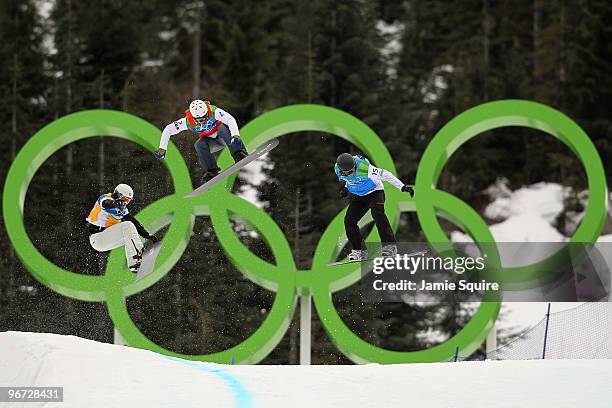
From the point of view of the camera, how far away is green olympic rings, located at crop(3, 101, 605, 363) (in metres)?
15.6

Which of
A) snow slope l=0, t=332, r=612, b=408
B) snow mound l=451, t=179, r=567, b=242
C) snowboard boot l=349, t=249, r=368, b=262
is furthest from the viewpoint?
snow mound l=451, t=179, r=567, b=242

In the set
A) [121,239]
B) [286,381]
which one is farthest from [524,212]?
[286,381]

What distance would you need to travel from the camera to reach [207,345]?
21.6m

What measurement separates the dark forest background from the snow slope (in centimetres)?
707

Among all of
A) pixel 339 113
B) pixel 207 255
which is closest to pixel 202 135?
pixel 339 113

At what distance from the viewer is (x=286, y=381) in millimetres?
10977

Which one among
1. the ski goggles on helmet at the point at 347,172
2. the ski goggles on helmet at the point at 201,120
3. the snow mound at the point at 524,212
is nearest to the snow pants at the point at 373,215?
the ski goggles on helmet at the point at 347,172

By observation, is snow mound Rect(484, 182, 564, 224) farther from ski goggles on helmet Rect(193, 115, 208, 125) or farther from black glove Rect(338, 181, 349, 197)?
ski goggles on helmet Rect(193, 115, 208, 125)

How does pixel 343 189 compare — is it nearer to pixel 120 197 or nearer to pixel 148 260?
pixel 120 197

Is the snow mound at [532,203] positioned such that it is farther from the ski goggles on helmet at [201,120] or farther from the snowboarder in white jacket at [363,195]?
the ski goggles on helmet at [201,120]

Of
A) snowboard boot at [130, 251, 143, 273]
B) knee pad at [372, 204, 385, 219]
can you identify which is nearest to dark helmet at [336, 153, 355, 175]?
knee pad at [372, 204, 385, 219]

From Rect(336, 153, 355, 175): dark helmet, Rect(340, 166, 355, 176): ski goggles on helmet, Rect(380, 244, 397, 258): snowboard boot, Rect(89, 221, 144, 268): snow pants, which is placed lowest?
Rect(380, 244, 397, 258): snowboard boot

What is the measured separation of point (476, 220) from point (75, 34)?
19943 millimetres

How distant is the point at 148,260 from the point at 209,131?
2.19 m
